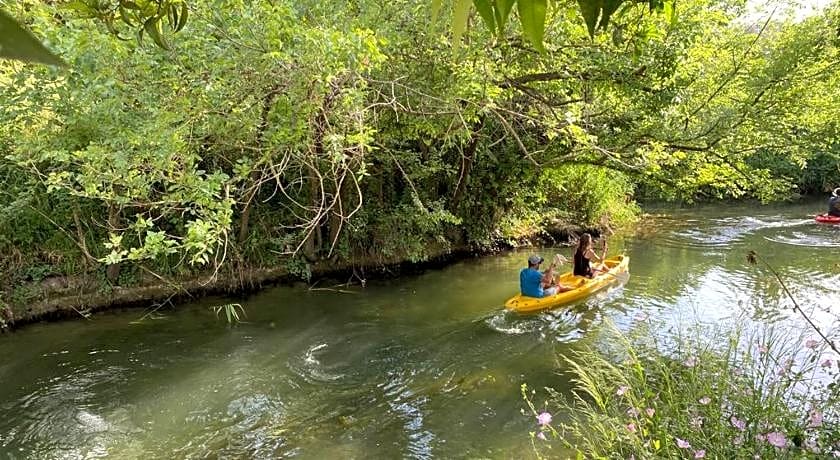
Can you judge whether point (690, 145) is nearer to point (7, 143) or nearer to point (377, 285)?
point (377, 285)

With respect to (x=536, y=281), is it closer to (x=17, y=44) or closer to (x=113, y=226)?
(x=113, y=226)

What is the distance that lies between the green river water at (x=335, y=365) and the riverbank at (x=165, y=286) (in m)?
0.25

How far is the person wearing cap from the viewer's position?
7746mm

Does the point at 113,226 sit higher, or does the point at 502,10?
the point at 502,10

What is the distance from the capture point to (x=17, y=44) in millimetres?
290

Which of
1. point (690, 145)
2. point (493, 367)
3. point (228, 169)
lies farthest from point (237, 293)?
point (690, 145)

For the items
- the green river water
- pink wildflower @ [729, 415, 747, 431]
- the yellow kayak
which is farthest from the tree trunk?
pink wildflower @ [729, 415, 747, 431]

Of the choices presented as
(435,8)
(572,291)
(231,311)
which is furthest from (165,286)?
(435,8)

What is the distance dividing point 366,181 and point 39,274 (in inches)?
197

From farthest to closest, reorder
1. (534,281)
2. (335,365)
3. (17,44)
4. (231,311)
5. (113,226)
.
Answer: (534,281)
(231,311)
(113,226)
(335,365)
(17,44)

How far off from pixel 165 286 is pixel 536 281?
209 inches

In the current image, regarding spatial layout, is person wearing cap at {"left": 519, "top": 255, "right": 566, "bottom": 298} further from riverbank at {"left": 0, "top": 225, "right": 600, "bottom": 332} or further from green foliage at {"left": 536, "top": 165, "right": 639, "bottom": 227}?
green foliage at {"left": 536, "top": 165, "right": 639, "bottom": 227}

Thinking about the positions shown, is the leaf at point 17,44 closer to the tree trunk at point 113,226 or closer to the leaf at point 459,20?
the leaf at point 459,20

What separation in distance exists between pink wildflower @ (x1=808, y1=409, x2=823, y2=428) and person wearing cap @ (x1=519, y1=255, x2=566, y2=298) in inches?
204
